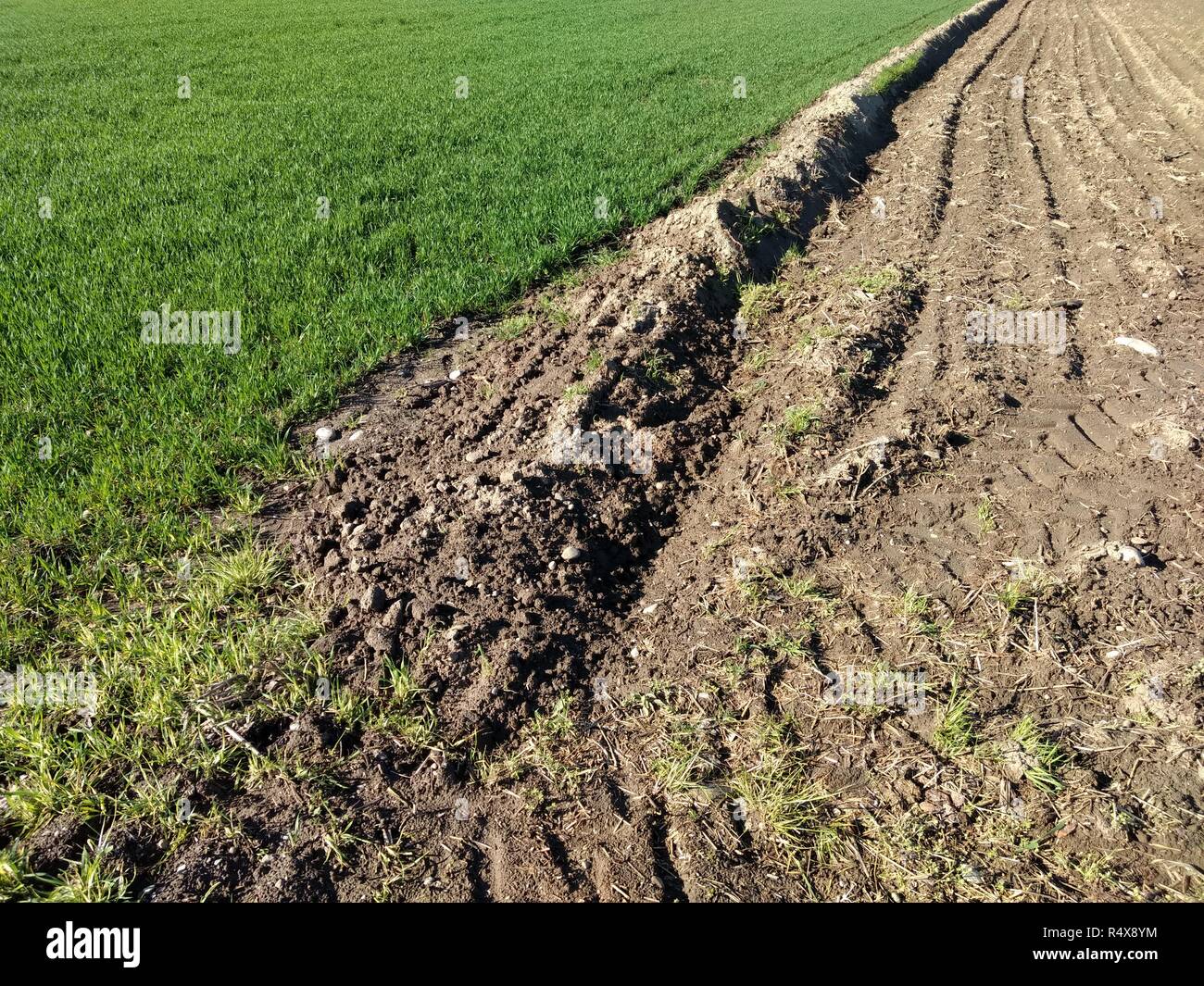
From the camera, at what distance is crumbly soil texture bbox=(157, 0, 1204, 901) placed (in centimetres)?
240

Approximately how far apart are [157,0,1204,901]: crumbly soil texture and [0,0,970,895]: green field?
54 centimetres

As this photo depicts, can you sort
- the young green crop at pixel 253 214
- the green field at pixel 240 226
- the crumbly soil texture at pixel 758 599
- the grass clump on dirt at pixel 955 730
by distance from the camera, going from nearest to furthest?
the crumbly soil texture at pixel 758 599
the grass clump on dirt at pixel 955 730
the green field at pixel 240 226
the young green crop at pixel 253 214

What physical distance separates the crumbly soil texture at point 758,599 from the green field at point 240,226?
54 cm

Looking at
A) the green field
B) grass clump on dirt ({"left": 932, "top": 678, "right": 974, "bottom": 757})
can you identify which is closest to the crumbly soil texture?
grass clump on dirt ({"left": 932, "top": 678, "right": 974, "bottom": 757})

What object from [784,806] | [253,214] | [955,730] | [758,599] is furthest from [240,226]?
[955,730]

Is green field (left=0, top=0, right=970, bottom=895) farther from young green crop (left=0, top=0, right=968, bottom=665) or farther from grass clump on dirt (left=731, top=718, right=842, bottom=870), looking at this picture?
grass clump on dirt (left=731, top=718, right=842, bottom=870)

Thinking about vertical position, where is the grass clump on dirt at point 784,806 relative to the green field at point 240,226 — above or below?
below

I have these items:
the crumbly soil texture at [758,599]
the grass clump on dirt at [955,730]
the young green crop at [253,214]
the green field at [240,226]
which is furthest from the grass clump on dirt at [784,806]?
the young green crop at [253,214]

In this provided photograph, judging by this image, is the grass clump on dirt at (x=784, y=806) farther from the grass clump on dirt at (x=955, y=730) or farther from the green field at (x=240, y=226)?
the green field at (x=240, y=226)

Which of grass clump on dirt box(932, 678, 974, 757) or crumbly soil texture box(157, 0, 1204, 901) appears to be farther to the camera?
grass clump on dirt box(932, 678, 974, 757)

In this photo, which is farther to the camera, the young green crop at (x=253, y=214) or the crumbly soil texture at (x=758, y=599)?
the young green crop at (x=253, y=214)

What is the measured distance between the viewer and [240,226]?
6832mm

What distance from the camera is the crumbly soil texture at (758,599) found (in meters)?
2.40

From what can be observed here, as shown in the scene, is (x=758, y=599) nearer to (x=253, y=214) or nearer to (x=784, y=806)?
(x=784, y=806)
